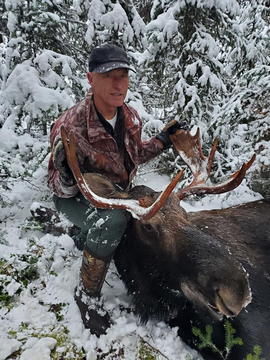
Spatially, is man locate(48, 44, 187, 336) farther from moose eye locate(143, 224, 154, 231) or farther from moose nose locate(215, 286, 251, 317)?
moose nose locate(215, 286, 251, 317)

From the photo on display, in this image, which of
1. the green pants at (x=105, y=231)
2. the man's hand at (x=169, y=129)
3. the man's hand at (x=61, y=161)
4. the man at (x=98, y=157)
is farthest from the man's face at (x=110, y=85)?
the green pants at (x=105, y=231)

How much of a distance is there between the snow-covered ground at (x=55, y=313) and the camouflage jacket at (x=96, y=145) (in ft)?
3.26

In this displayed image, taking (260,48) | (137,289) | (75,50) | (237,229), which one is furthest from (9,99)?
(260,48)

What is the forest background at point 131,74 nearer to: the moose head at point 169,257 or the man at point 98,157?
the man at point 98,157

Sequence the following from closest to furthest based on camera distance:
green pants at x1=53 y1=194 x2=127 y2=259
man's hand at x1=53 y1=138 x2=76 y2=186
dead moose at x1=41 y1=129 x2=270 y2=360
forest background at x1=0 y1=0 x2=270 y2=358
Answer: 1. dead moose at x1=41 y1=129 x2=270 y2=360
2. man's hand at x1=53 y1=138 x2=76 y2=186
3. green pants at x1=53 y1=194 x2=127 y2=259
4. forest background at x1=0 y1=0 x2=270 y2=358

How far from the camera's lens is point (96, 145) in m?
2.74

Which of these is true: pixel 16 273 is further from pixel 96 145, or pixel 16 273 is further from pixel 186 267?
pixel 186 267

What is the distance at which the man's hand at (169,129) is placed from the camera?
10.5 ft

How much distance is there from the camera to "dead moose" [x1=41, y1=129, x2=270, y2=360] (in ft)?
6.84

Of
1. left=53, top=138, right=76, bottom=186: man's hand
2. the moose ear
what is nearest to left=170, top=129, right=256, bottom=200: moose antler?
the moose ear

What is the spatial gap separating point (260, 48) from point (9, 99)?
576 centimetres

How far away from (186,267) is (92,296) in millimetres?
961

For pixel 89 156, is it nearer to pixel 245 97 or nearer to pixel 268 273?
pixel 268 273

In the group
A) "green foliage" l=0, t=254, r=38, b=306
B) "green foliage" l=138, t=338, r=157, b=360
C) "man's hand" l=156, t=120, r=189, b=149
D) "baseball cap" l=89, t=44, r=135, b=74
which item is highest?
"baseball cap" l=89, t=44, r=135, b=74
